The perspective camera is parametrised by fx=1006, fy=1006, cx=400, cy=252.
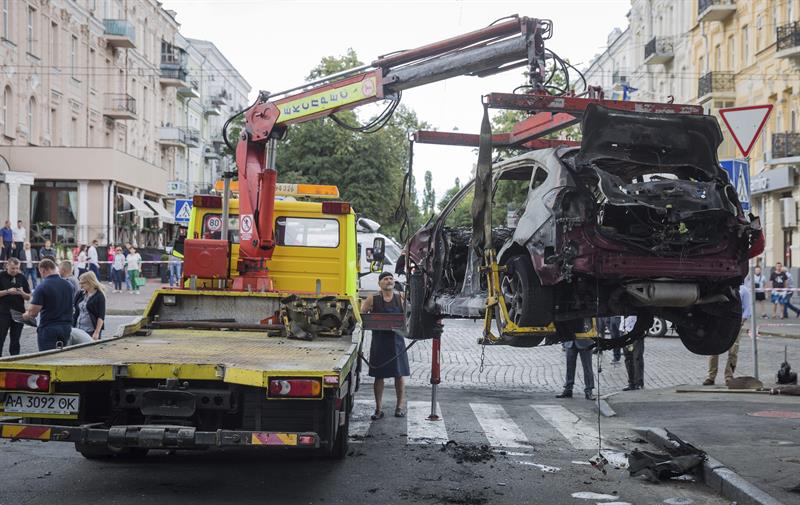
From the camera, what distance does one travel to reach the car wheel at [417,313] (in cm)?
1049

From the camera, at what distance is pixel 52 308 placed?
11.9m

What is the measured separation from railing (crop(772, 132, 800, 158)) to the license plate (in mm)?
34475

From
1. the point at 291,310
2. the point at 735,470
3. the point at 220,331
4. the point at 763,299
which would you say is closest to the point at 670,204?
the point at 735,470

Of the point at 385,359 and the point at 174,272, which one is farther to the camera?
the point at 174,272

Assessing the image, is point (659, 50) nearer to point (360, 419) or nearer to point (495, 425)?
point (495, 425)

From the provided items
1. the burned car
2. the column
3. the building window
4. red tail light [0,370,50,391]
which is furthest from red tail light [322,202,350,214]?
the column

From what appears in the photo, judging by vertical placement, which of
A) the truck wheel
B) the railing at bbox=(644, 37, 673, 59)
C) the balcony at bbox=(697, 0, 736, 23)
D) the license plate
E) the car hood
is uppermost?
the railing at bbox=(644, 37, 673, 59)

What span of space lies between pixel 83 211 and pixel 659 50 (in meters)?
30.7

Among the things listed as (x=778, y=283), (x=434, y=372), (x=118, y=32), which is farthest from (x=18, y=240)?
(x=778, y=283)

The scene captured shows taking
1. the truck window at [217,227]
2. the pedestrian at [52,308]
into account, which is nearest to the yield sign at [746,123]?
the truck window at [217,227]

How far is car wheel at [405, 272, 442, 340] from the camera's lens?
1049 centimetres

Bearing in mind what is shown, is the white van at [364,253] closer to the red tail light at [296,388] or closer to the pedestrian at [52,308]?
the pedestrian at [52,308]

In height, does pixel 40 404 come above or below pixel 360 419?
above

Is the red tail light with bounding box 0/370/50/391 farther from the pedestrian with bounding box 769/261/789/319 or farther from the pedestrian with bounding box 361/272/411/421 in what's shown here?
the pedestrian with bounding box 769/261/789/319
